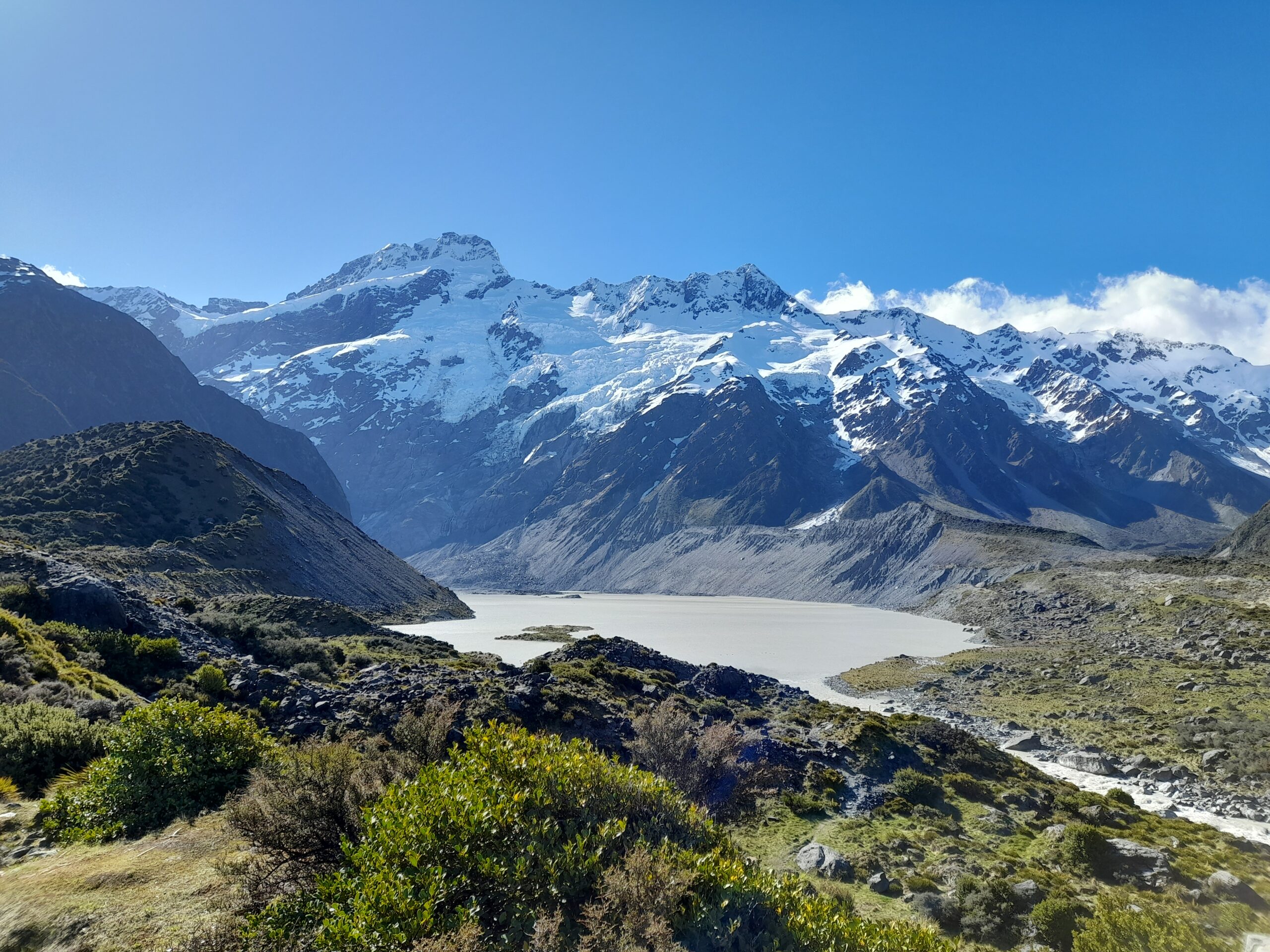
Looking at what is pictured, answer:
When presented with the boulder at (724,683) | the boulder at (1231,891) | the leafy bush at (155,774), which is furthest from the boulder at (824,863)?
the boulder at (724,683)

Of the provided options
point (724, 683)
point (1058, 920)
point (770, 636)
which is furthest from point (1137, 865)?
point (770, 636)

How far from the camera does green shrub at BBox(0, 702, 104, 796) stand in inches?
592

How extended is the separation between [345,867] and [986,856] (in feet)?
66.0

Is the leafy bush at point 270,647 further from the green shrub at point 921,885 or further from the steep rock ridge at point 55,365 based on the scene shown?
the steep rock ridge at point 55,365

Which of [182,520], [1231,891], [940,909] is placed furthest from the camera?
[182,520]

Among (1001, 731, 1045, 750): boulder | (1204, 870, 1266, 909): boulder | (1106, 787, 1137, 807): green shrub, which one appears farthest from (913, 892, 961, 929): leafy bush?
(1001, 731, 1045, 750): boulder

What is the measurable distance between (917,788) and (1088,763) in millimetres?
15817

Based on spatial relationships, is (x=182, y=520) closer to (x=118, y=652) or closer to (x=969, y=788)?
(x=118, y=652)

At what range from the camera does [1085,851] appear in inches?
818

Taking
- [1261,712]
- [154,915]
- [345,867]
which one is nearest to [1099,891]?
[345,867]

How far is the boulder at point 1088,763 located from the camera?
1366 inches

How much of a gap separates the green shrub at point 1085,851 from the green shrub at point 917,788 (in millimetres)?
5433

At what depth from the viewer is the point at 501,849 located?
10.1 meters

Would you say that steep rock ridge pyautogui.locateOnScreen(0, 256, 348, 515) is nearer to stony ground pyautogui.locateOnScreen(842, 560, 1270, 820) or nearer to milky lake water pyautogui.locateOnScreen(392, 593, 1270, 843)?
milky lake water pyautogui.locateOnScreen(392, 593, 1270, 843)
